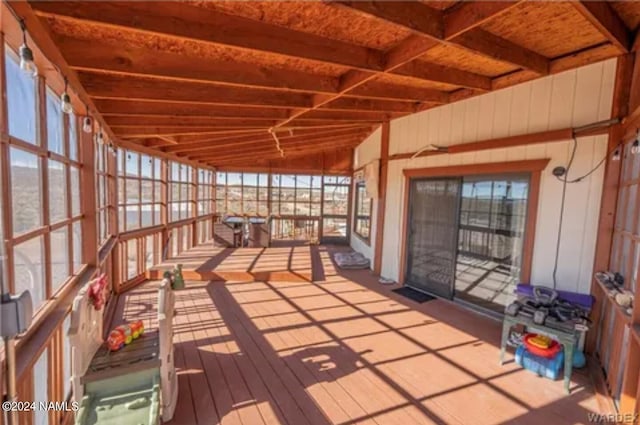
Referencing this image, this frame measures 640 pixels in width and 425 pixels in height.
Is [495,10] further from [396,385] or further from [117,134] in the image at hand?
[117,134]

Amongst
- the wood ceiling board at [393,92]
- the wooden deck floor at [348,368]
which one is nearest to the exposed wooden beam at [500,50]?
the wood ceiling board at [393,92]

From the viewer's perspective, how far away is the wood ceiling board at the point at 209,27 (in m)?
1.57

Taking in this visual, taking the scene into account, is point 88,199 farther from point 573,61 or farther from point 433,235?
point 573,61

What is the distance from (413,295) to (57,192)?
4.43 m

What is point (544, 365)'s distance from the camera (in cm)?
263

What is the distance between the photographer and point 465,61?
287 cm

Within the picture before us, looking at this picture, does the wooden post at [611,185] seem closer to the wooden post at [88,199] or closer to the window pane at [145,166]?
the wooden post at [88,199]

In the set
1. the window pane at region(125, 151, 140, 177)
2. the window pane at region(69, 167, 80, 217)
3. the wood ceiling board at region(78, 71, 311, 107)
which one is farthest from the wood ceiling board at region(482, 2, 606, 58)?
the window pane at region(125, 151, 140, 177)

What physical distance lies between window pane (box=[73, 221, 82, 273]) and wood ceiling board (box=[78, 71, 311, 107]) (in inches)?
47.2

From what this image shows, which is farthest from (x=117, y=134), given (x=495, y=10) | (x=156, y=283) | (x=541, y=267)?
(x=541, y=267)

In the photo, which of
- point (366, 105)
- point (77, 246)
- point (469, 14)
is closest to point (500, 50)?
point (469, 14)

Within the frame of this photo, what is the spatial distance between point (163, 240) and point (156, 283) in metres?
1.48

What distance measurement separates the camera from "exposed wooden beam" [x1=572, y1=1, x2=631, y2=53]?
1864 mm

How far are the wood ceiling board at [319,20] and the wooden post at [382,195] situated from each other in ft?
10.6
